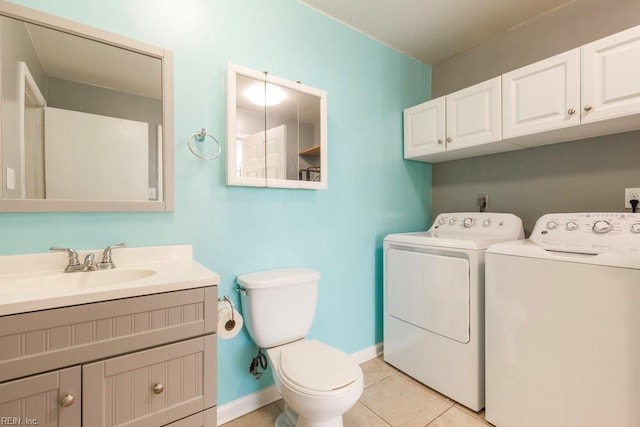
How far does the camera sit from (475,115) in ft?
6.29

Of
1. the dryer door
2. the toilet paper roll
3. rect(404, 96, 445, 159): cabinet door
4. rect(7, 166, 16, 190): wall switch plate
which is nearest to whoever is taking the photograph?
rect(7, 166, 16, 190): wall switch plate

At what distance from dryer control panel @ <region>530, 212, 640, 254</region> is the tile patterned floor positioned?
103 centimetres

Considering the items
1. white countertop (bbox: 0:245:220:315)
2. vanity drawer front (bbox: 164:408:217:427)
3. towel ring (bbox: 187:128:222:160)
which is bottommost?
vanity drawer front (bbox: 164:408:217:427)

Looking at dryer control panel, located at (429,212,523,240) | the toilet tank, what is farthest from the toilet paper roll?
dryer control panel, located at (429,212,523,240)

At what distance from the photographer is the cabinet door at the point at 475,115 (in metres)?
1.81

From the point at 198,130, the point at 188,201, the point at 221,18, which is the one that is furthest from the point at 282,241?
the point at 221,18

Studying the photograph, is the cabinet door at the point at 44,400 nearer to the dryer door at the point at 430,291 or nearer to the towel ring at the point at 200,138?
the towel ring at the point at 200,138

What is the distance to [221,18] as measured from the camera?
60.1 inches

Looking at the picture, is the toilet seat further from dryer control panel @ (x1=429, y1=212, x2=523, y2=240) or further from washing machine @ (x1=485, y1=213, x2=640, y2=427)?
dryer control panel @ (x1=429, y1=212, x2=523, y2=240)

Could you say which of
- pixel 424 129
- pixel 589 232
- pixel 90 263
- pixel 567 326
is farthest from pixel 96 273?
pixel 589 232

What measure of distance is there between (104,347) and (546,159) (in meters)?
2.54

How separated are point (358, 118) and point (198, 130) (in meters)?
1.14

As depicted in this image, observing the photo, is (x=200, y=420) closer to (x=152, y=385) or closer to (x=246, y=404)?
(x=152, y=385)

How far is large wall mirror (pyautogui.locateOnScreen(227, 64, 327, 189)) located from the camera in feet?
4.99
